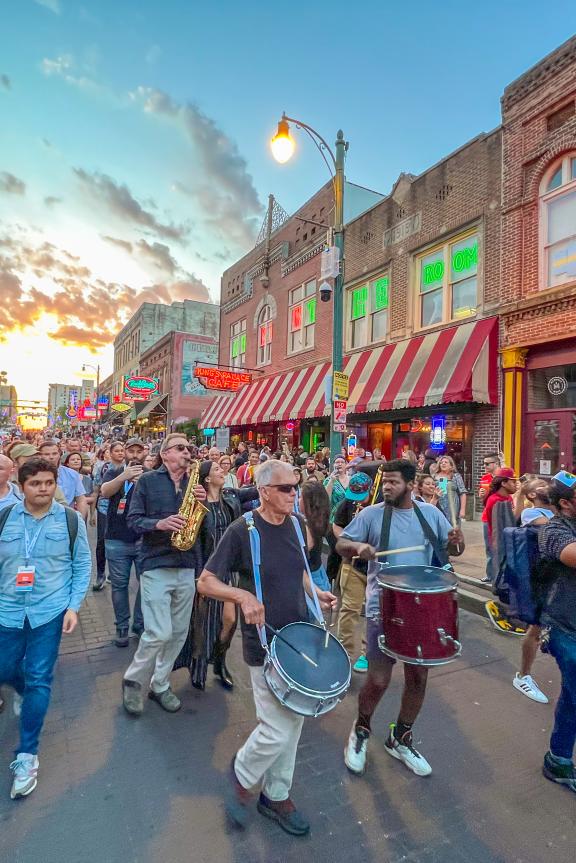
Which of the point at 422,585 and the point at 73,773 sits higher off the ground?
the point at 422,585

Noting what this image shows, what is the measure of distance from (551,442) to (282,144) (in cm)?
826

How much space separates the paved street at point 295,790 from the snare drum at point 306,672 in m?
0.77

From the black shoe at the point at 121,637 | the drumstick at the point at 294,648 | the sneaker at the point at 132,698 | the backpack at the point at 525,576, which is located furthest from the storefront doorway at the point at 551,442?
the sneaker at the point at 132,698

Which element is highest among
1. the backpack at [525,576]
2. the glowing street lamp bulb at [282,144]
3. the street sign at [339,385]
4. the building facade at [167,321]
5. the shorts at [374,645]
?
the building facade at [167,321]

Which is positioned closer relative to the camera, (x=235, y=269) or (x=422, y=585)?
(x=422, y=585)

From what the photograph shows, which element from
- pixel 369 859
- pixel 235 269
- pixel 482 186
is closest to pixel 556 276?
pixel 482 186

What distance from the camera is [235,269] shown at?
24.3 metres

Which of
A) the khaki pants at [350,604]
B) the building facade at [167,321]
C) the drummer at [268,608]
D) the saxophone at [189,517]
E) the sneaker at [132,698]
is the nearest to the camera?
the drummer at [268,608]

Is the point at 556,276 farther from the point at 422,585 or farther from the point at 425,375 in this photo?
the point at 422,585

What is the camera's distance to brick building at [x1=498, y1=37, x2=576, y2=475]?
973 centimetres

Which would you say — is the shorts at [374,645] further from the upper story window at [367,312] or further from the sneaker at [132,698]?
the upper story window at [367,312]

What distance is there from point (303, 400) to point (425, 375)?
538cm

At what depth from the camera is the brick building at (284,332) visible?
669 inches

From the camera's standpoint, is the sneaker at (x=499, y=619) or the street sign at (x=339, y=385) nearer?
the sneaker at (x=499, y=619)
